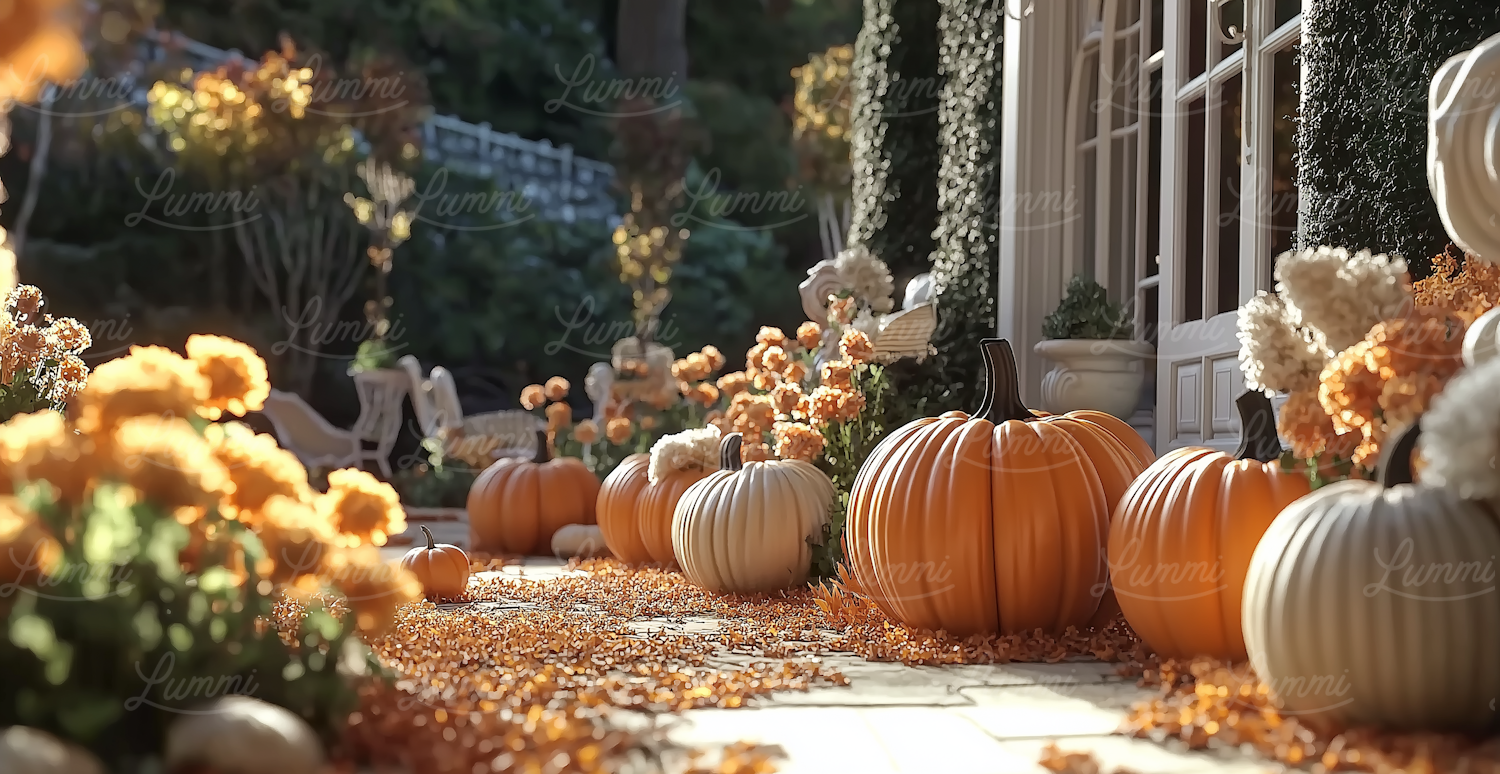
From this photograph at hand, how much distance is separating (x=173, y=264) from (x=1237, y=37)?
995 centimetres

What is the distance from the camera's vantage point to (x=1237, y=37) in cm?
400

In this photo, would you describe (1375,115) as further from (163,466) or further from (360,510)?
(163,466)

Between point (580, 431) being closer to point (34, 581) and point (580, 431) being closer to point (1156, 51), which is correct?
point (1156, 51)

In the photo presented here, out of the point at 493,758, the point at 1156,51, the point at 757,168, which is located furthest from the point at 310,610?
the point at 757,168

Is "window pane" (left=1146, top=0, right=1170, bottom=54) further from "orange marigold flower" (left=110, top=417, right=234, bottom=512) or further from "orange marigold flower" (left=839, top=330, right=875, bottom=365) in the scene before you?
"orange marigold flower" (left=110, top=417, right=234, bottom=512)

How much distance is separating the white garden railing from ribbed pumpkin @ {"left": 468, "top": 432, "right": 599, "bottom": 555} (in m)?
7.27

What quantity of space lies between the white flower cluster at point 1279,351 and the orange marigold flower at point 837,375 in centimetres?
175

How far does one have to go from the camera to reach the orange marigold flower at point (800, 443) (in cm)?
408

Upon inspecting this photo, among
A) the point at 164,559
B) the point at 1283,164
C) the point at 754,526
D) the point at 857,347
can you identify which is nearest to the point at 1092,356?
the point at 1283,164

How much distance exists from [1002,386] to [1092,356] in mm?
1834

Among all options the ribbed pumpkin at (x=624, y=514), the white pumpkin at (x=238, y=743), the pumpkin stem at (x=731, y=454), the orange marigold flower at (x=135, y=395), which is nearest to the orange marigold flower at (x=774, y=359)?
the pumpkin stem at (x=731, y=454)

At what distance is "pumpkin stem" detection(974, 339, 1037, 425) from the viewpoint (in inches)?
117

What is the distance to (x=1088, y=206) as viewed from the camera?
17.6ft

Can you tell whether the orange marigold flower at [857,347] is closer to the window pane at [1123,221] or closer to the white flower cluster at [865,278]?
the white flower cluster at [865,278]
